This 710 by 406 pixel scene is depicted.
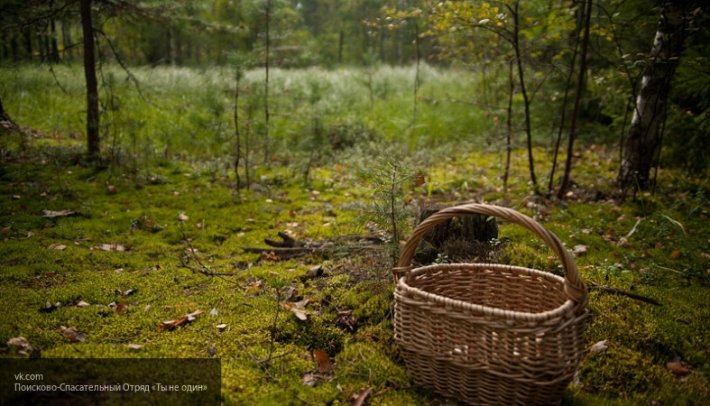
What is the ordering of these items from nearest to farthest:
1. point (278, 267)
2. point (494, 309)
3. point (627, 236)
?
point (494, 309), point (278, 267), point (627, 236)

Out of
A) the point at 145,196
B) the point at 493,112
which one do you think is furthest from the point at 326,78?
the point at 145,196

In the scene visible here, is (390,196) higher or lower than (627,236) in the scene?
higher

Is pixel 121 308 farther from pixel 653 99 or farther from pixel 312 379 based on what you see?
pixel 653 99

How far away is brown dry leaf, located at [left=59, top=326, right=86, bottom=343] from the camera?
2561 millimetres

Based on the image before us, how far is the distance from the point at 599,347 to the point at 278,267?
2505 millimetres

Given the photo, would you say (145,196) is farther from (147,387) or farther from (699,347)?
(699,347)

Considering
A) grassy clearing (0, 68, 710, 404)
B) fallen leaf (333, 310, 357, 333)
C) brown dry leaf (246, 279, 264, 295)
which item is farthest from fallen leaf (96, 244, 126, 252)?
fallen leaf (333, 310, 357, 333)

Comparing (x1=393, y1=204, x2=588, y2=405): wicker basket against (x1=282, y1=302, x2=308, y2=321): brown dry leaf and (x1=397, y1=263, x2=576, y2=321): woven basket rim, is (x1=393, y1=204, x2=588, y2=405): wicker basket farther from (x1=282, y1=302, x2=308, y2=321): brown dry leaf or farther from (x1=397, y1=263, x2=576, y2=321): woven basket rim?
(x1=282, y1=302, x2=308, y2=321): brown dry leaf

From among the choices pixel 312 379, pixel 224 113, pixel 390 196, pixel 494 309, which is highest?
pixel 224 113

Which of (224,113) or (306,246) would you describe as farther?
(224,113)

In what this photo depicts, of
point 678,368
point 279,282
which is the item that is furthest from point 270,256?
point 678,368

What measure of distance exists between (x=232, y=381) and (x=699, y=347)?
9.06ft

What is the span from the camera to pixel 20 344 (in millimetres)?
2416

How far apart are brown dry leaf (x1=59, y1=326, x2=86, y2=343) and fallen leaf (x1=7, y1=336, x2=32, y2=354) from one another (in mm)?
178
